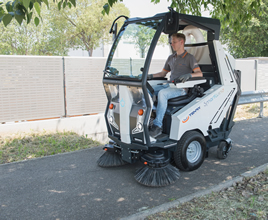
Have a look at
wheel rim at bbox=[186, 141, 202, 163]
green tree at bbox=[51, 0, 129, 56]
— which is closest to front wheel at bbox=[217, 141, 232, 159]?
wheel rim at bbox=[186, 141, 202, 163]

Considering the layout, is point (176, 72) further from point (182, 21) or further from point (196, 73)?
point (182, 21)

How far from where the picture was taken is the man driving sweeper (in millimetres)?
4250

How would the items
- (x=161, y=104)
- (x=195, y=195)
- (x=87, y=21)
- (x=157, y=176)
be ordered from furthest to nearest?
(x=87, y=21) < (x=161, y=104) < (x=157, y=176) < (x=195, y=195)

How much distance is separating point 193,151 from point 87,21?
2633 cm

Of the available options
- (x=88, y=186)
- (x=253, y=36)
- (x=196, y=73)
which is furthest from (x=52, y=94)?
(x=253, y=36)

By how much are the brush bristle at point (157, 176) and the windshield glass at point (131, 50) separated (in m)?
1.42

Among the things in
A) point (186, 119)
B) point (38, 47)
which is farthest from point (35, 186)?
point (38, 47)

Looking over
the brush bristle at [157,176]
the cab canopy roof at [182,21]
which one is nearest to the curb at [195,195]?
the brush bristle at [157,176]

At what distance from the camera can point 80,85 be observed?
318 inches

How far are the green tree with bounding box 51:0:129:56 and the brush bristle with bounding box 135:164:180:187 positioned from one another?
26.3 metres

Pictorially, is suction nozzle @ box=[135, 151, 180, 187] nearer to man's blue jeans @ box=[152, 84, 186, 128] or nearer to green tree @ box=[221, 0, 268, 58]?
man's blue jeans @ box=[152, 84, 186, 128]

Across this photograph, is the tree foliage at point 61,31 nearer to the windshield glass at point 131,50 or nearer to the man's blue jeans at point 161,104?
the windshield glass at point 131,50

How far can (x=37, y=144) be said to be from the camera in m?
6.16

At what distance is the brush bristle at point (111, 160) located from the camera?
4750 millimetres
